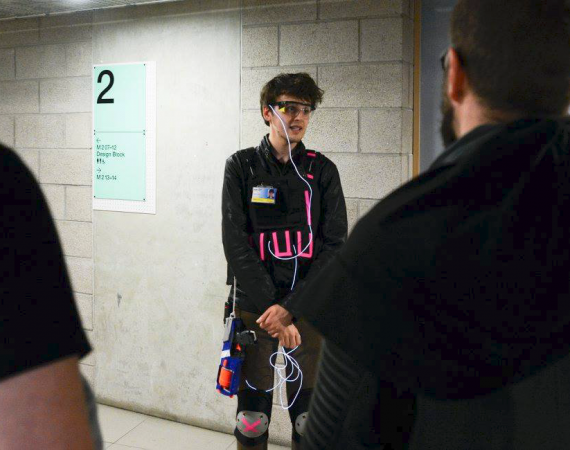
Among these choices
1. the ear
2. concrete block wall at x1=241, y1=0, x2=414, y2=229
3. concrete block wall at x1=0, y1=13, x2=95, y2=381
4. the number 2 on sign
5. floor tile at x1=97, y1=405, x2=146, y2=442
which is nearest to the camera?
the ear

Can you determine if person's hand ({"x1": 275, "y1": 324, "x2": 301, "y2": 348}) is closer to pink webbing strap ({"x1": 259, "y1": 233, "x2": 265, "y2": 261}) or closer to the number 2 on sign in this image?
pink webbing strap ({"x1": 259, "y1": 233, "x2": 265, "y2": 261})

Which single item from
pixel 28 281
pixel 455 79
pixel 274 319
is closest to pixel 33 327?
pixel 28 281

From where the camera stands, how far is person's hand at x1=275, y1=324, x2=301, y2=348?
2436 millimetres

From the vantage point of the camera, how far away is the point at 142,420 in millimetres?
3568

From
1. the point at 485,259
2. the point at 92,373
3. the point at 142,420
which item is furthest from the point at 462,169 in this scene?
the point at 92,373

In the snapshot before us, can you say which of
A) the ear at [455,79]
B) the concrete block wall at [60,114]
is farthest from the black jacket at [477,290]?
the concrete block wall at [60,114]

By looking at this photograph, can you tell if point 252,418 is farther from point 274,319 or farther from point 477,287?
point 477,287

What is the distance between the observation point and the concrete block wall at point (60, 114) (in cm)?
369

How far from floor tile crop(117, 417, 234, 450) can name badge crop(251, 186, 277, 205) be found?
146cm

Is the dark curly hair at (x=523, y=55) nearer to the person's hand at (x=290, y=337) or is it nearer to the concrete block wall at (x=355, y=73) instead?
the person's hand at (x=290, y=337)

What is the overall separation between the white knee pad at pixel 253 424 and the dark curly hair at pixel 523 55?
194 cm

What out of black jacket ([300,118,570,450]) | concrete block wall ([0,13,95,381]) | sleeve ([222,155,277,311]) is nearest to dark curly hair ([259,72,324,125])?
sleeve ([222,155,277,311])

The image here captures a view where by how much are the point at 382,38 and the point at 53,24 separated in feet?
6.53

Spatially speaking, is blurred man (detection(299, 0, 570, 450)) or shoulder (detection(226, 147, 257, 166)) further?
shoulder (detection(226, 147, 257, 166))
